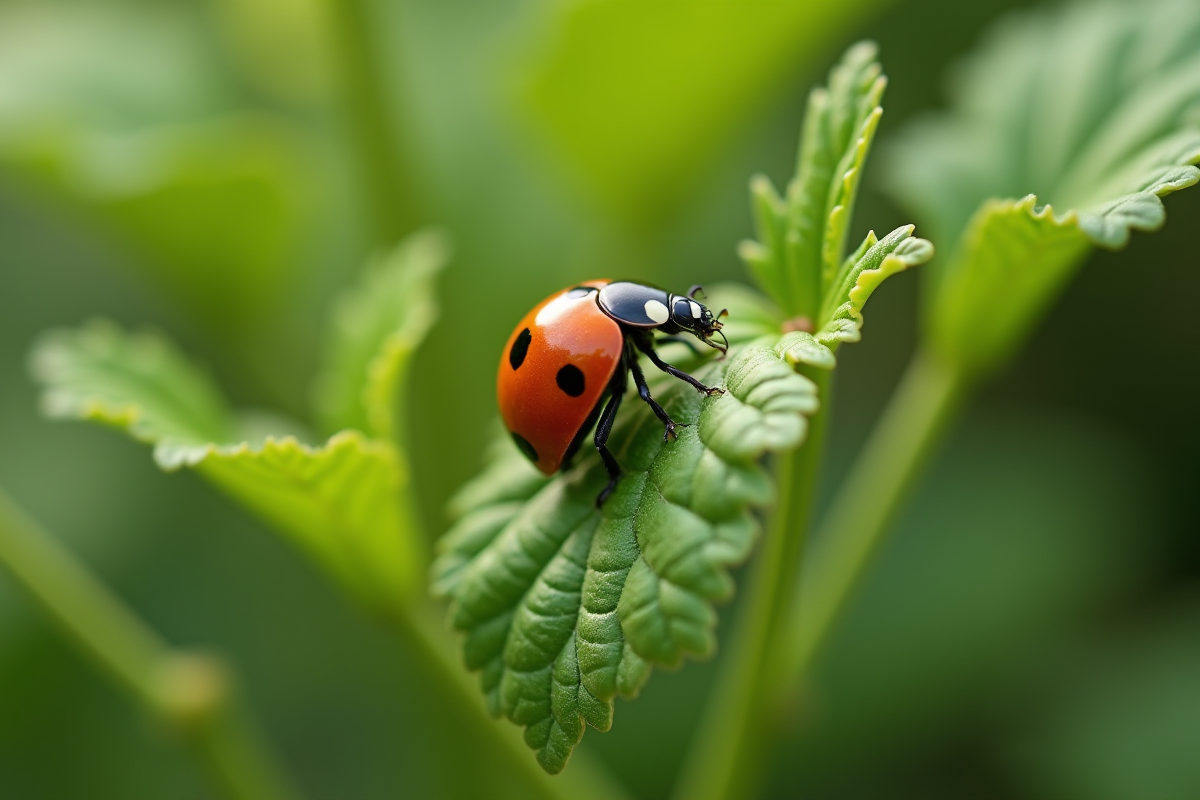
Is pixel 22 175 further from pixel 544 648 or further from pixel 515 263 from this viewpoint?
pixel 544 648

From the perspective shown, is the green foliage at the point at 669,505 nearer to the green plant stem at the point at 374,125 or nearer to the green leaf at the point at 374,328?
the green leaf at the point at 374,328

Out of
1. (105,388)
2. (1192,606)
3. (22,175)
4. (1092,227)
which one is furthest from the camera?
(1192,606)

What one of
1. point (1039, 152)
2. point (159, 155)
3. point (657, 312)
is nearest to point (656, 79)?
point (1039, 152)

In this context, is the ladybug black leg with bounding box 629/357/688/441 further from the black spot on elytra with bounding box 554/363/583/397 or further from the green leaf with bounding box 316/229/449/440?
the green leaf with bounding box 316/229/449/440

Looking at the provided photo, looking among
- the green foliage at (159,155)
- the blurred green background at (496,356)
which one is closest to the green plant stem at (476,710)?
the blurred green background at (496,356)

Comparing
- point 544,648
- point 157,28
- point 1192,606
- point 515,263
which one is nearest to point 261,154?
point 515,263
